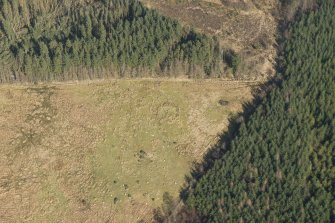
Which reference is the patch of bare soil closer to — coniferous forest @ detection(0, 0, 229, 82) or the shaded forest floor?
coniferous forest @ detection(0, 0, 229, 82)

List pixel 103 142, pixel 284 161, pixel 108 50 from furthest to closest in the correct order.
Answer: pixel 108 50 → pixel 103 142 → pixel 284 161

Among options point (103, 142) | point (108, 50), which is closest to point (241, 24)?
point (108, 50)

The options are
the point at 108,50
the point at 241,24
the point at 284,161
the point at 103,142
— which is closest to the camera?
the point at 284,161

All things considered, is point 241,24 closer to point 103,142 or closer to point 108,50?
point 108,50

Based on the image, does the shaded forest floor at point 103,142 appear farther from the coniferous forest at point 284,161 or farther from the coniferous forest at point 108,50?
the coniferous forest at point 284,161

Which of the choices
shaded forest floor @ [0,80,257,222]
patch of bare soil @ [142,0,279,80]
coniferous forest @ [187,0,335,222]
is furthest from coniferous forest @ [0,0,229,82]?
coniferous forest @ [187,0,335,222]

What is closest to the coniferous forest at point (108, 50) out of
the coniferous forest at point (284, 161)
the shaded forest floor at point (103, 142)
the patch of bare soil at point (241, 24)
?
the shaded forest floor at point (103, 142)

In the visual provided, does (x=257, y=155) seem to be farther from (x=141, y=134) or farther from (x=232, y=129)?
(x=141, y=134)
